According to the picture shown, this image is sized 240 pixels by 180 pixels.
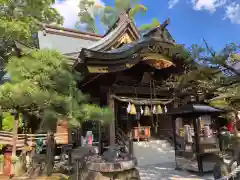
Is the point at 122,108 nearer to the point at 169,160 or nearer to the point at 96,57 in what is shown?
the point at 169,160

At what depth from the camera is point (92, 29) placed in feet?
120

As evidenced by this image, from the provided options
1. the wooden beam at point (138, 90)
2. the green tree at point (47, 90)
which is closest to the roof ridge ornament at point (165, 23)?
the wooden beam at point (138, 90)

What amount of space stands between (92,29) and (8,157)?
31275 mm

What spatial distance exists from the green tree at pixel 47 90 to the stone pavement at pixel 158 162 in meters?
2.81

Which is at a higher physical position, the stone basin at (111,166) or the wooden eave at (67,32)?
the wooden eave at (67,32)

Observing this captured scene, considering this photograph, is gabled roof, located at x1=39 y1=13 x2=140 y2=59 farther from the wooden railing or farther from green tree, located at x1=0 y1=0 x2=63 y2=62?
the wooden railing

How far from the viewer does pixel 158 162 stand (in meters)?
9.53

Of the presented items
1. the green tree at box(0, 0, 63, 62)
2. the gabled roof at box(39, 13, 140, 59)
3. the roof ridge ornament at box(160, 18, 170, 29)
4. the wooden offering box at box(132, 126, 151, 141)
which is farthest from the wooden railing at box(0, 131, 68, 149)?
the roof ridge ornament at box(160, 18, 170, 29)

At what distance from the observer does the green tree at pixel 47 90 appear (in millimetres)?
5574

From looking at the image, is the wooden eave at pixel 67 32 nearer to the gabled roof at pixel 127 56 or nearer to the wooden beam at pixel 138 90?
the gabled roof at pixel 127 56

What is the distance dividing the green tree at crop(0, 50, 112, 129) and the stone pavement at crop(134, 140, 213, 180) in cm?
281

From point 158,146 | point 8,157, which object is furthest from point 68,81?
point 158,146

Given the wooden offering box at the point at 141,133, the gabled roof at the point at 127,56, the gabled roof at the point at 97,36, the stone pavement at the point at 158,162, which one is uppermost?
the gabled roof at the point at 97,36

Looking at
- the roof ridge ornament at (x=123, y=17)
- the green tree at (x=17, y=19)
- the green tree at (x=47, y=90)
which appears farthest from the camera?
the roof ridge ornament at (x=123, y=17)
